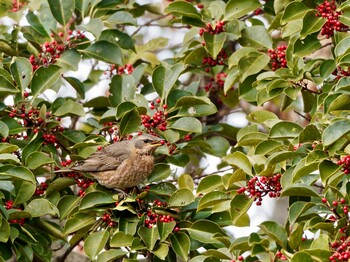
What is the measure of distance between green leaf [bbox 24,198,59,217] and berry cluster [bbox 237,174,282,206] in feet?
3.82

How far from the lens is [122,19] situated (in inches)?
262

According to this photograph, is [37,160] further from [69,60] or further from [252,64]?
[252,64]

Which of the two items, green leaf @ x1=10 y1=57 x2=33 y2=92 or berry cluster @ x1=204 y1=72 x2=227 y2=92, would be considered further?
berry cluster @ x1=204 y1=72 x2=227 y2=92

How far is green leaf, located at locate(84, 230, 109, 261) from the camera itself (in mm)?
5430

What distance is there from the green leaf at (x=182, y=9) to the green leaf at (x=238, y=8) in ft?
0.69

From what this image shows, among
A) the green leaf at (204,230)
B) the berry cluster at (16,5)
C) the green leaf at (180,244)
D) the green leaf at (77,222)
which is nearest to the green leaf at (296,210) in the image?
the green leaf at (204,230)

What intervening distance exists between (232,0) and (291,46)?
679mm

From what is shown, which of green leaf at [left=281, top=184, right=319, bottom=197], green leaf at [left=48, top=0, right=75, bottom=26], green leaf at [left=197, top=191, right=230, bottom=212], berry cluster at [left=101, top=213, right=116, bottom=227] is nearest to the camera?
green leaf at [left=281, top=184, right=319, bottom=197]

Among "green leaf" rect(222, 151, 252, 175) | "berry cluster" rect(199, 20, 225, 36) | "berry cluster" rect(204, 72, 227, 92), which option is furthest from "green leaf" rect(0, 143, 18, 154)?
"berry cluster" rect(204, 72, 227, 92)

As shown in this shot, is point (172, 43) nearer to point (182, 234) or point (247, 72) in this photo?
point (247, 72)

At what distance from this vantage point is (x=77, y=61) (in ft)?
20.2

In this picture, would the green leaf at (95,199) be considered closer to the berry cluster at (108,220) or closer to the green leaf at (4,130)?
the berry cluster at (108,220)

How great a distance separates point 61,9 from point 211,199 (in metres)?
2.05

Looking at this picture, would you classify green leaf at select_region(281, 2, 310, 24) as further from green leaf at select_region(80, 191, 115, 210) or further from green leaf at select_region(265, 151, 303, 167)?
green leaf at select_region(80, 191, 115, 210)
